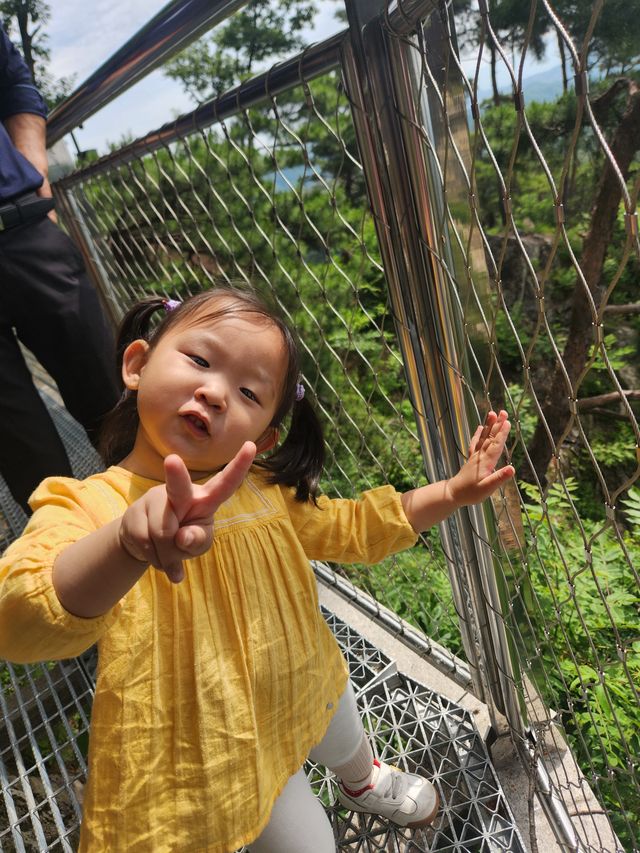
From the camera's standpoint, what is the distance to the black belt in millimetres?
1373

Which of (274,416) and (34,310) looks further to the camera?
(34,310)

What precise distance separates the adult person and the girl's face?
0.68 meters

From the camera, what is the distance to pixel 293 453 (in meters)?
1.05

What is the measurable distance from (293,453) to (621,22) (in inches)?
170

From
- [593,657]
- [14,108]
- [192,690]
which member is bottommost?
[593,657]

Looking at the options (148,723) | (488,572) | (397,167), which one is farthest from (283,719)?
(397,167)

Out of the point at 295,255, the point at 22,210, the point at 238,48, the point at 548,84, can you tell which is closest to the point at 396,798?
the point at 22,210

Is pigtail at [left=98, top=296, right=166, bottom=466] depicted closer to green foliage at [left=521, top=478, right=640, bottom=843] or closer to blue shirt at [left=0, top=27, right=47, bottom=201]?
blue shirt at [left=0, top=27, right=47, bottom=201]

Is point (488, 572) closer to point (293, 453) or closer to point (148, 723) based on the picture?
point (293, 453)

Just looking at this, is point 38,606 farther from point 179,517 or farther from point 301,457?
point 301,457

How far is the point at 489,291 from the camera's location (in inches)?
36.1

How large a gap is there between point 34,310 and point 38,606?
100cm

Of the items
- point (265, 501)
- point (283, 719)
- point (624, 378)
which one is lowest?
point (624, 378)

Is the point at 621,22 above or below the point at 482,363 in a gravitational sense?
above
